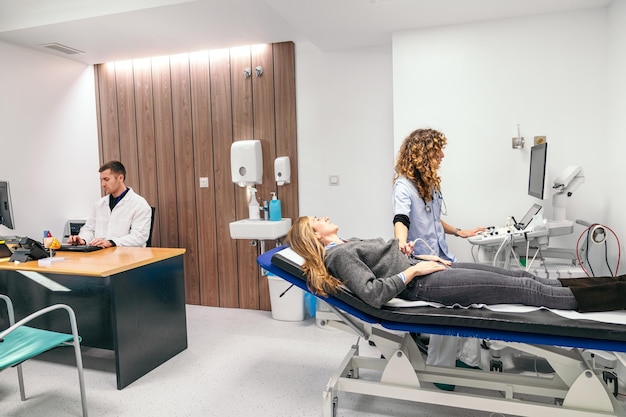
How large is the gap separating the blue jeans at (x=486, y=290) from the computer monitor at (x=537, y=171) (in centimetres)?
78

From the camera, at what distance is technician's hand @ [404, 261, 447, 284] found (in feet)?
6.08

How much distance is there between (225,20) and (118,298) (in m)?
2.07

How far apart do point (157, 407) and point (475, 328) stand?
1655mm

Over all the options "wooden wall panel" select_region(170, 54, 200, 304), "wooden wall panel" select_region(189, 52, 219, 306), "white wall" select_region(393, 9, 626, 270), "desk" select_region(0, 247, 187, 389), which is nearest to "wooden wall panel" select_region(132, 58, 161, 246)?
"wooden wall panel" select_region(170, 54, 200, 304)

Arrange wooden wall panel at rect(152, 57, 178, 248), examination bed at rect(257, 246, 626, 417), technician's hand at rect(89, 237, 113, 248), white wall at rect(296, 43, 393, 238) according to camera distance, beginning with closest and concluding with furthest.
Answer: examination bed at rect(257, 246, 626, 417)
technician's hand at rect(89, 237, 113, 248)
white wall at rect(296, 43, 393, 238)
wooden wall panel at rect(152, 57, 178, 248)

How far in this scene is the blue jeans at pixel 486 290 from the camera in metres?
1.76

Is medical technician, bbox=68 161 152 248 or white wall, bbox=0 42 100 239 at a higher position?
white wall, bbox=0 42 100 239

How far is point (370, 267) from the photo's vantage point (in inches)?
79.0

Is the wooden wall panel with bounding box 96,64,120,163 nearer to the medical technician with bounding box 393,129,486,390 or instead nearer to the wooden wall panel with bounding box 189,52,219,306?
the wooden wall panel with bounding box 189,52,219,306

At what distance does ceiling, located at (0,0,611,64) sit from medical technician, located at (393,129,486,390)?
3.06ft

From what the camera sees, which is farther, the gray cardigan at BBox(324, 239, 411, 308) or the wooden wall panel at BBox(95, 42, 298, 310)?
the wooden wall panel at BBox(95, 42, 298, 310)

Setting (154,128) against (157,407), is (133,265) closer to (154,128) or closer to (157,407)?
(157,407)

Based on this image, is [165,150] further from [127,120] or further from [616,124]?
[616,124]

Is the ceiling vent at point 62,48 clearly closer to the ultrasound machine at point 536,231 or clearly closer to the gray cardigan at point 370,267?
the gray cardigan at point 370,267
